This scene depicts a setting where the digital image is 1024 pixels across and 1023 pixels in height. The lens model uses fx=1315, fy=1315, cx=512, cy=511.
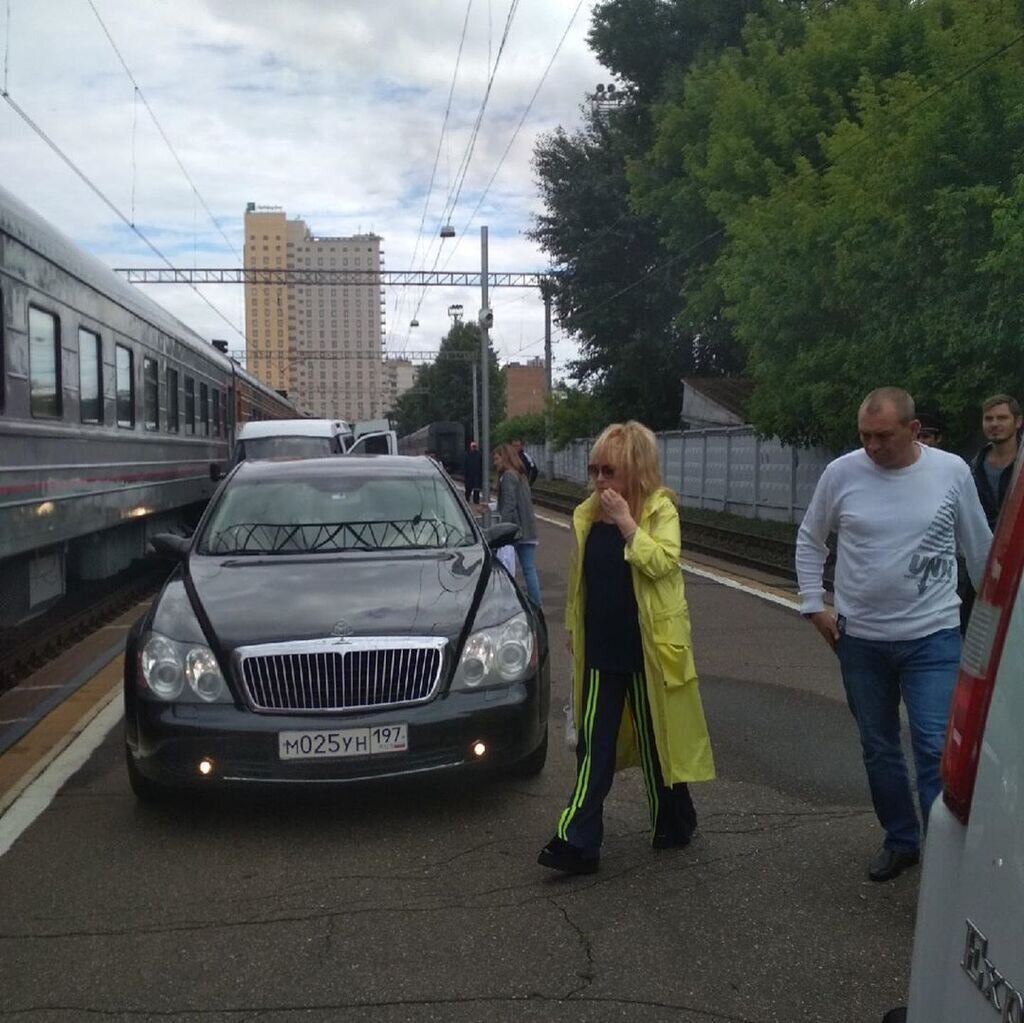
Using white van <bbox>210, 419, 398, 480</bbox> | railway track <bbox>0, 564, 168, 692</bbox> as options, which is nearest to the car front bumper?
railway track <bbox>0, 564, 168, 692</bbox>

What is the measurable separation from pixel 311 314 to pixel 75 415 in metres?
111

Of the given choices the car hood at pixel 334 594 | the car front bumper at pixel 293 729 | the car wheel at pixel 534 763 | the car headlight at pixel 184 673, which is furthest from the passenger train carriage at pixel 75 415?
the car wheel at pixel 534 763

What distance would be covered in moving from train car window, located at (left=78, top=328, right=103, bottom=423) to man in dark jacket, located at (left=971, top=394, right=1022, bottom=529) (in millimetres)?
7436

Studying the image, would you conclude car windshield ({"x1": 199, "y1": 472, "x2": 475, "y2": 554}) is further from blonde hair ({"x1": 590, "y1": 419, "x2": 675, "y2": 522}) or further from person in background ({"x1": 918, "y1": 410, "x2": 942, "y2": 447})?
person in background ({"x1": 918, "y1": 410, "x2": 942, "y2": 447})

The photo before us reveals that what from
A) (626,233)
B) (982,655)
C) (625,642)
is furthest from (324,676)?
(626,233)

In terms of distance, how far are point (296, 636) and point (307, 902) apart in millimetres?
1175

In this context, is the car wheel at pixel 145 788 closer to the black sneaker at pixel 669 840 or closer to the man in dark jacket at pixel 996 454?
the black sneaker at pixel 669 840

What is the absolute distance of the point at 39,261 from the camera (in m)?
9.93

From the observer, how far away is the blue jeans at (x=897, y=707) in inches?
178

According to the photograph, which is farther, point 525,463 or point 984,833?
point 525,463

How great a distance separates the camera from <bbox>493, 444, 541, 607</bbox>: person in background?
11148mm

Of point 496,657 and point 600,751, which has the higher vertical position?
point 496,657

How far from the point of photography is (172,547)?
6695mm

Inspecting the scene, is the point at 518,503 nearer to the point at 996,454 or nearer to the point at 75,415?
the point at 75,415
